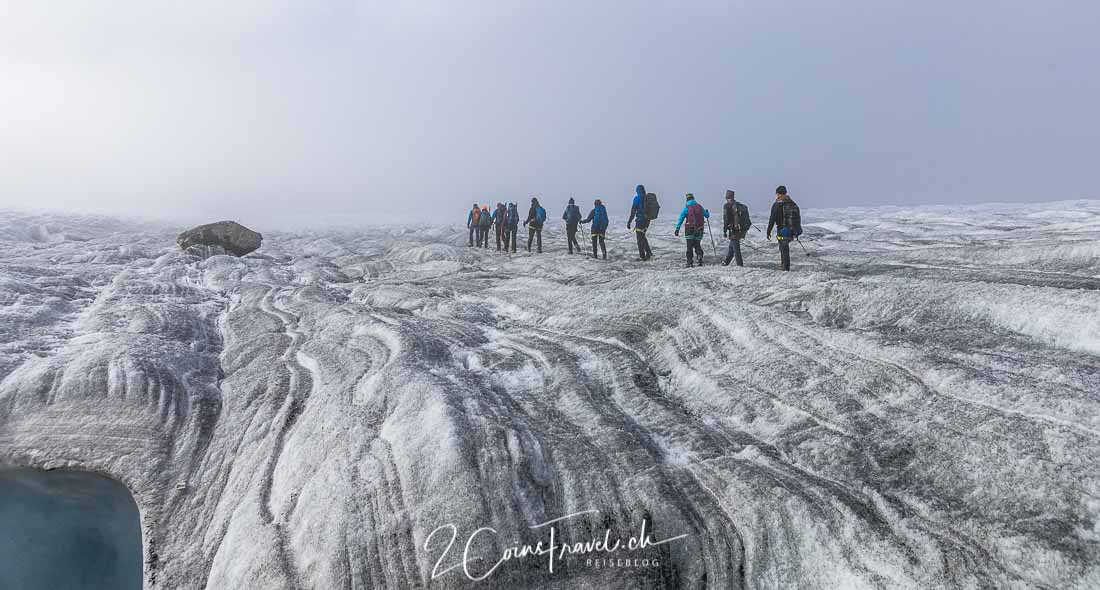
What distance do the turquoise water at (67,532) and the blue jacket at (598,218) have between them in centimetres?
2114

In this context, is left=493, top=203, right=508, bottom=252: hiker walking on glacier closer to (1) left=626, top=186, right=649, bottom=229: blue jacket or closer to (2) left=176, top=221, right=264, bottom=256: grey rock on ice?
(1) left=626, top=186, right=649, bottom=229: blue jacket

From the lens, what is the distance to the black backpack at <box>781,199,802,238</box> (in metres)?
17.8

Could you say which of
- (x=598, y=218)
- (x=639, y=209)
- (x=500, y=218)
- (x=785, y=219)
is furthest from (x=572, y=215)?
(x=785, y=219)

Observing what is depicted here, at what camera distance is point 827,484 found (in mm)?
7117

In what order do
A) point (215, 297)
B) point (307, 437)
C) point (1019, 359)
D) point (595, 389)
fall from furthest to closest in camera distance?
1. point (215, 297)
2. point (595, 389)
3. point (307, 437)
4. point (1019, 359)

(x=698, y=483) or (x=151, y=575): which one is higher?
(x=698, y=483)

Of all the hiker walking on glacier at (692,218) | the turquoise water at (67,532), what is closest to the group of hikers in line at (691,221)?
the hiker walking on glacier at (692,218)

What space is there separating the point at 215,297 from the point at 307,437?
15.3 metres

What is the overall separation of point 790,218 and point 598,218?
1058cm

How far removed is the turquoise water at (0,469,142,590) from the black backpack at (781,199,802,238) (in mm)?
18681

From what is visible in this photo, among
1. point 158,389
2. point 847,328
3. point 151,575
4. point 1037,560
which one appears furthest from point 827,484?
point 158,389

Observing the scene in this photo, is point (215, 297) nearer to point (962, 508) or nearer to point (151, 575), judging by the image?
point (151, 575)

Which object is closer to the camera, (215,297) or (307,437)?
(307,437)

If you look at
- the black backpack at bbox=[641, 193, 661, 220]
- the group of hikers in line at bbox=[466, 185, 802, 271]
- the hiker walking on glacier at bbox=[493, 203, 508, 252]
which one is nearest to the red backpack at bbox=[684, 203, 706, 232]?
the group of hikers in line at bbox=[466, 185, 802, 271]
